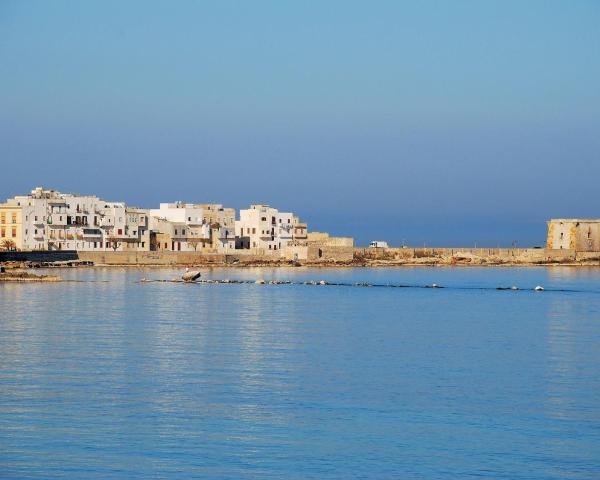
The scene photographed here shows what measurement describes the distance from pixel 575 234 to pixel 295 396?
9702 centimetres

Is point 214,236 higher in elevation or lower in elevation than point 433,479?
higher

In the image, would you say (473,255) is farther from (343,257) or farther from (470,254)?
(343,257)

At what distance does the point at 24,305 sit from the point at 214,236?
206 feet

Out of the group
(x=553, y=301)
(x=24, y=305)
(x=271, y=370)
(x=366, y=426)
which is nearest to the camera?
(x=366, y=426)

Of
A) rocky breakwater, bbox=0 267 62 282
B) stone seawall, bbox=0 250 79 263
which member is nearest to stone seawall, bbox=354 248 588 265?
stone seawall, bbox=0 250 79 263

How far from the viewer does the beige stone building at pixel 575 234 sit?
116 m

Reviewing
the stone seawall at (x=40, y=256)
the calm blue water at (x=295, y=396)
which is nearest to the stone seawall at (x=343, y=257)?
the stone seawall at (x=40, y=256)

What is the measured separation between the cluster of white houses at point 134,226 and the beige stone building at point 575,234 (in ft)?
88.6

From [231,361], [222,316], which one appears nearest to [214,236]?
[222,316]

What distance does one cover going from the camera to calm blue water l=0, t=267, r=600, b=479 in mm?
17984

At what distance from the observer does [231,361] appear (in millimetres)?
29016

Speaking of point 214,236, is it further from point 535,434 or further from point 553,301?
point 535,434

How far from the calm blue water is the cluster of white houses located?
56.2m

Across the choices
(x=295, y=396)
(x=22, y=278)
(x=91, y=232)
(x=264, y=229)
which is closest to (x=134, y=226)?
(x=91, y=232)
